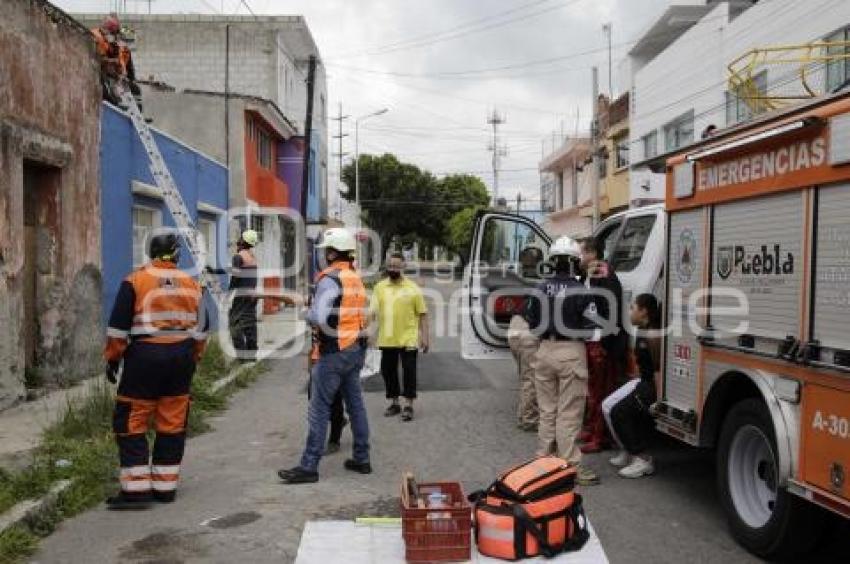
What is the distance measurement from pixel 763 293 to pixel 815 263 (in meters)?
0.56

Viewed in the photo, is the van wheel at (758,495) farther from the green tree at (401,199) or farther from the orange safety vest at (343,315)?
the green tree at (401,199)

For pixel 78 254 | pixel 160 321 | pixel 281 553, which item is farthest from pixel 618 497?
pixel 78 254

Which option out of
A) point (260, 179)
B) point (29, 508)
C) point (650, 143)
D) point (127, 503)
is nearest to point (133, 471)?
point (127, 503)

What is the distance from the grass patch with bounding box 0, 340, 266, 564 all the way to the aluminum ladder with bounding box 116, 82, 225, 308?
4.12 m

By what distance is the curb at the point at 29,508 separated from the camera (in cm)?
529

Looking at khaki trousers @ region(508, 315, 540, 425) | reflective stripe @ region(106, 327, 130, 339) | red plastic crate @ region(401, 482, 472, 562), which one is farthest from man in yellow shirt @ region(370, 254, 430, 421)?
red plastic crate @ region(401, 482, 472, 562)

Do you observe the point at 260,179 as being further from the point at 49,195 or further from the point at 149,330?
the point at 149,330

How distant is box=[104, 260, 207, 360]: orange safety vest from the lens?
5.96 meters

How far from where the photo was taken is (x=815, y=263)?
4.55m

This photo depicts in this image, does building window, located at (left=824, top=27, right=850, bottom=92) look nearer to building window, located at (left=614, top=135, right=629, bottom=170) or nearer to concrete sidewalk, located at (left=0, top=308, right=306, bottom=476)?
concrete sidewalk, located at (left=0, top=308, right=306, bottom=476)

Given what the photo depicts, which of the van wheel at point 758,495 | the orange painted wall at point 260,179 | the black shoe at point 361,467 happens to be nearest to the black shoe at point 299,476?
the black shoe at point 361,467

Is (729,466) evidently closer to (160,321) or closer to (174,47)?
(160,321)

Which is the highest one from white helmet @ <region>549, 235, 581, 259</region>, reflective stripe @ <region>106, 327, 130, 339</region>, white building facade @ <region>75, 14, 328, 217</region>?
white building facade @ <region>75, 14, 328, 217</region>

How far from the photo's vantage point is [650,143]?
28.8 meters
